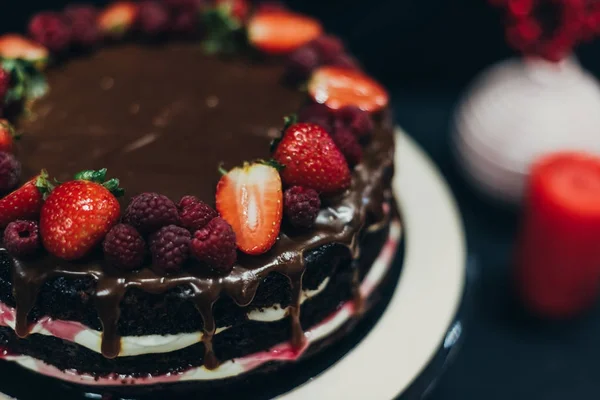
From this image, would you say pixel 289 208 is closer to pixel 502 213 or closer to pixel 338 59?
pixel 338 59

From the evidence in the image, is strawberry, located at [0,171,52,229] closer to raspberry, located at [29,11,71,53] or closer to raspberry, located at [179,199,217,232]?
raspberry, located at [179,199,217,232]

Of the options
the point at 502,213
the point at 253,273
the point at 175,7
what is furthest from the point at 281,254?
the point at 502,213

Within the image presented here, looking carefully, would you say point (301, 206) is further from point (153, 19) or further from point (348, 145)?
point (153, 19)

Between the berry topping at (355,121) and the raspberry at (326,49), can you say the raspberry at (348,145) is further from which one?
the raspberry at (326,49)

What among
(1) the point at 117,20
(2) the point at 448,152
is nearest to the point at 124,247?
(1) the point at 117,20

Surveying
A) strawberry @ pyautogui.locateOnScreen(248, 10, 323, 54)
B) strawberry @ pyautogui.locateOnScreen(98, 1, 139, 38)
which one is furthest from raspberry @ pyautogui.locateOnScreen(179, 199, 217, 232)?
strawberry @ pyautogui.locateOnScreen(98, 1, 139, 38)

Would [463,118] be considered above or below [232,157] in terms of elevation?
below
